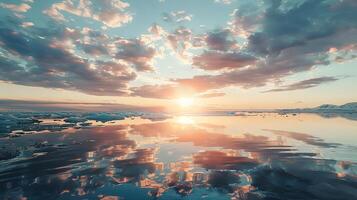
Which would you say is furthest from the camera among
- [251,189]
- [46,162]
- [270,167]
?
[46,162]

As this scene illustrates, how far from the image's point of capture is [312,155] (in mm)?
20297

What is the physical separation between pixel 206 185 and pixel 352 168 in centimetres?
1091

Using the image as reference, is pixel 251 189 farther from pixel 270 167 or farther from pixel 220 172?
pixel 270 167

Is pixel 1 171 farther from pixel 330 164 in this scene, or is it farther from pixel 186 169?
pixel 330 164

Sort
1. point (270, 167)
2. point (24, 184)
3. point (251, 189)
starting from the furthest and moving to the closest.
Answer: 1. point (270, 167)
2. point (24, 184)
3. point (251, 189)

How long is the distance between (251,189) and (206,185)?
235cm

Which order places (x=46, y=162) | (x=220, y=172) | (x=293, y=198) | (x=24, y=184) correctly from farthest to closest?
(x=46, y=162) < (x=220, y=172) < (x=24, y=184) < (x=293, y=198)

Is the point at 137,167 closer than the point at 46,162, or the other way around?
the point at 137,167

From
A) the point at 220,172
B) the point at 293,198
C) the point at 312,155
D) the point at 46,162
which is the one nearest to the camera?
the point at 293,198

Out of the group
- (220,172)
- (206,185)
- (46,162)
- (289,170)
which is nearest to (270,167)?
(289,170)

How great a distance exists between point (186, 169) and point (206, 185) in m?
3.30

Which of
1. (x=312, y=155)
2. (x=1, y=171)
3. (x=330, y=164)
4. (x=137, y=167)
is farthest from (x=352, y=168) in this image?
(x=1, y=171)

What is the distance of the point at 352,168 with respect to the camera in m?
15.9

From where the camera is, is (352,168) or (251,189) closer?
(251,189)
